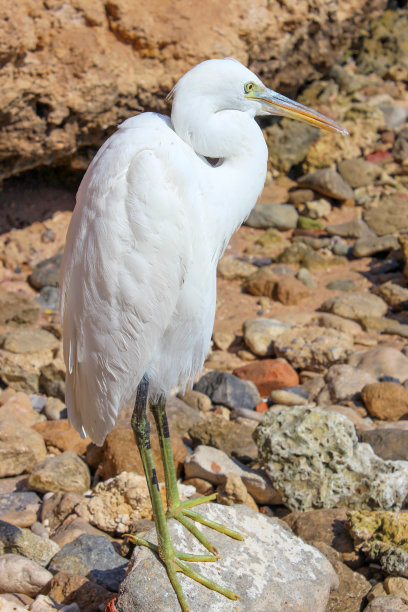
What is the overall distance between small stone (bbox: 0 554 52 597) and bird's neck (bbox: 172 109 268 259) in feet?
5.75

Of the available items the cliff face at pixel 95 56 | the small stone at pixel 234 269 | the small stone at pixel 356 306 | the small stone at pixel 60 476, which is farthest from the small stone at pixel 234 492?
the cliff face at pixel 95 56

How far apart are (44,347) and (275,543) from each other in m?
2.90

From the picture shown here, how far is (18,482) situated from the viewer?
13.7 feet

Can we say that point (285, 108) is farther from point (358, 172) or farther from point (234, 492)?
point (358, 172)

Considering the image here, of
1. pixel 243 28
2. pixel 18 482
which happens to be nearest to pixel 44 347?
pixel 18 482

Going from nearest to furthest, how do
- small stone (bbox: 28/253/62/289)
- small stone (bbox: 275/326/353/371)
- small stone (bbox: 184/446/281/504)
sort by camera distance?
small stone (bbox: 184/446/281/504) < small stone (bbox: 275/326/353/371) < small stone (bbox: 28/253/62/289)

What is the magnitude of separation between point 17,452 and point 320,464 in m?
1.84

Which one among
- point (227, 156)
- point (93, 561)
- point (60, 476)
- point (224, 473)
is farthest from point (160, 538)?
point (227, 156)

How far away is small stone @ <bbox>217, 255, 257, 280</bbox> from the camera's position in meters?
7.01

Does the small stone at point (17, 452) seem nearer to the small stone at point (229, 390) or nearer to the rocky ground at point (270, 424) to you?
the rocky ground at point (270, 424)

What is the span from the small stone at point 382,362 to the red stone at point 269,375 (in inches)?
20.3

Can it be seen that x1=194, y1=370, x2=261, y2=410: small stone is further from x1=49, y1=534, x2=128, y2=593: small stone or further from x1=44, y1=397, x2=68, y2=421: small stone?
x1=49, y1=534, x2=128, y2=593: small stone

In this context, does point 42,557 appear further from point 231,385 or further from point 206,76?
point 206,76

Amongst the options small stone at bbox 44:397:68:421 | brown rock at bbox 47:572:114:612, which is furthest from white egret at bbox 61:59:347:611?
small stone at bbox 44:397:68:421
